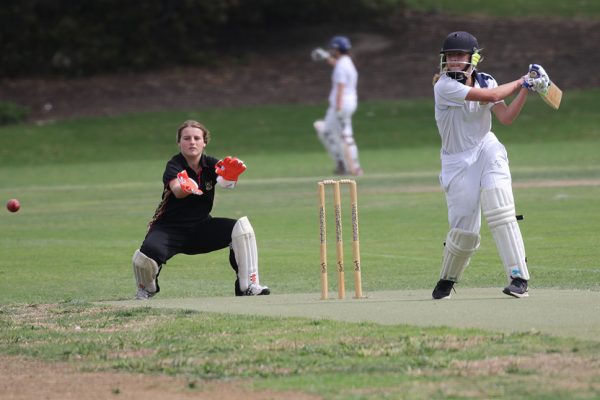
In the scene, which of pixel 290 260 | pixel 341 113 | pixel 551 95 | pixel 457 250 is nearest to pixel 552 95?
pixel 551 95

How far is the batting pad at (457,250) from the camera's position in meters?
9.48

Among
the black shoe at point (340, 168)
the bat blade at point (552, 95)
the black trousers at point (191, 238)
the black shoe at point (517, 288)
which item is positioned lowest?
the black shoe at point (517, 288)

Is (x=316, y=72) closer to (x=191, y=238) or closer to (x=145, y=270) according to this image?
(x=191, y=238)

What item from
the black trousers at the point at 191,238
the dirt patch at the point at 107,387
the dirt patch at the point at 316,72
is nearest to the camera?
the dirt patch at the point at 107,387

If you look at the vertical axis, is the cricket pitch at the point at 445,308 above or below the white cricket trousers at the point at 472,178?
below

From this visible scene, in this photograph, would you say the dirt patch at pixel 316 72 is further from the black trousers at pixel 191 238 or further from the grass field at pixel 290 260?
the black trousers at pixel 191 238

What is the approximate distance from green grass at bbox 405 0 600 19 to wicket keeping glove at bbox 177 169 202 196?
34381mm

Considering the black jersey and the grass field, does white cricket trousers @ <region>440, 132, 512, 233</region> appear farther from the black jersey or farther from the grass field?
the black jersey

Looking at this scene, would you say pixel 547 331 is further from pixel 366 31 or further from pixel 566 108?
pixel 366 31

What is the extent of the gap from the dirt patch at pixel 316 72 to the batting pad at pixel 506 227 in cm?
2753

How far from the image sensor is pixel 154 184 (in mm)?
23281

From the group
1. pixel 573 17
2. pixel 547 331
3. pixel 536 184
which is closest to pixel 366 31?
pixel 573 17

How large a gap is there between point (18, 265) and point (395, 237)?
3.85 meters

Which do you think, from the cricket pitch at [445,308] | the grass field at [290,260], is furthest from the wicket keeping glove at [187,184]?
the grass field at [290,260]
